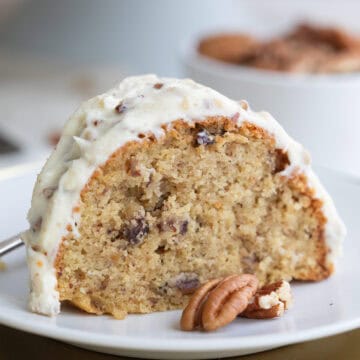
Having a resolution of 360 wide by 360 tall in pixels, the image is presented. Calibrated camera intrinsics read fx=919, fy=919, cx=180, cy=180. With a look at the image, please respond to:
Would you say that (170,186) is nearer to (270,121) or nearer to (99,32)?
(270,121)

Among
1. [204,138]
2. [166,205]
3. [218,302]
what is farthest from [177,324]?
[204,138]

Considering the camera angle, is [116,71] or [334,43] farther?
[116,71]

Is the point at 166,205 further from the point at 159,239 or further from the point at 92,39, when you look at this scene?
the point at 92,39

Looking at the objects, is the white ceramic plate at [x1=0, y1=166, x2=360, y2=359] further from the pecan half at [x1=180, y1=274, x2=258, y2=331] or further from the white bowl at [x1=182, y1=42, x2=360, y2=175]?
the white bowl at [x1=182, y1=42, x2=360, y2=175]

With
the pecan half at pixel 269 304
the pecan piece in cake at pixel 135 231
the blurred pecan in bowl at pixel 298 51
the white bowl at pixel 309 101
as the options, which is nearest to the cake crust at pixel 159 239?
the pecan piece in cake at pixel 135 231

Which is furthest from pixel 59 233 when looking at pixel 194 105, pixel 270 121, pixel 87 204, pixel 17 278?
pixel 270 121

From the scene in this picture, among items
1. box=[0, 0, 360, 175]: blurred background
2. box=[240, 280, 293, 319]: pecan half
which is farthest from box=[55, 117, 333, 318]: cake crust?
box=[0, 0, 360, 175]: blurred background
